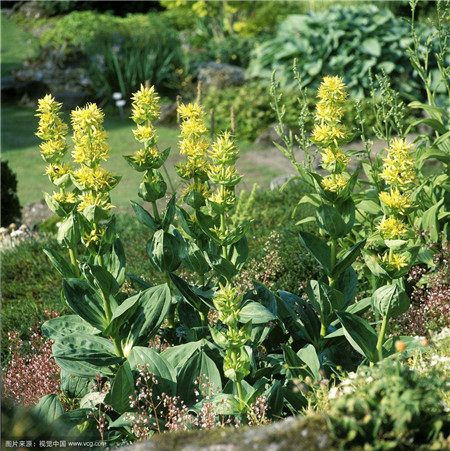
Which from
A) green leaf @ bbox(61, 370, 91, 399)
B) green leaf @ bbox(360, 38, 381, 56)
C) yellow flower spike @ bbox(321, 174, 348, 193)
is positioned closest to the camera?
yellow flower spike @ bbox(321, 174, 348, 193)

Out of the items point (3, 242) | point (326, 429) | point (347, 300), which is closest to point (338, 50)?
point (3, 242)

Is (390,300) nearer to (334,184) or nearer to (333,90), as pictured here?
(334,184)

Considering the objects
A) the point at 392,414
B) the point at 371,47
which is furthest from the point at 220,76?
the point at 392,414

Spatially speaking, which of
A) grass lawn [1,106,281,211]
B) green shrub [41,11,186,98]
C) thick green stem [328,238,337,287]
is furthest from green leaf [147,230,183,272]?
green shrub [41,11,186,98]

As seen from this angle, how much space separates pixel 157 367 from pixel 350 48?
8269 mm

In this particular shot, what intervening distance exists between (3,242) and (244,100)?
494cm

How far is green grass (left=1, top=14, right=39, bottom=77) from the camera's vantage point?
14.1m

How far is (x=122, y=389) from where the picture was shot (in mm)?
2830

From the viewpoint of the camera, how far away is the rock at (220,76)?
37.3 feet

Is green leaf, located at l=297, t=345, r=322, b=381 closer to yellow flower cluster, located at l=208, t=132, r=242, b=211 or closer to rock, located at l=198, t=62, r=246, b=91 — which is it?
yellow flower cluster, located at l=208, t=132, r=242, b=211

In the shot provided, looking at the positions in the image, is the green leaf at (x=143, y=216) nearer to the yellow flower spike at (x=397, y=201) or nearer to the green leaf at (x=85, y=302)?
the green leaf at (x=85, y=302)

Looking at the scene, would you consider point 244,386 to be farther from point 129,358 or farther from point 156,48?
point 156,48

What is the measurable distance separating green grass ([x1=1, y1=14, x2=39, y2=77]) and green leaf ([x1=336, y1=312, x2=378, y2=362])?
12.4 metres

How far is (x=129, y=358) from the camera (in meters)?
2.93
